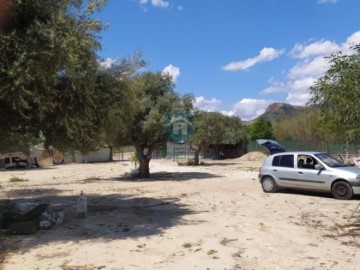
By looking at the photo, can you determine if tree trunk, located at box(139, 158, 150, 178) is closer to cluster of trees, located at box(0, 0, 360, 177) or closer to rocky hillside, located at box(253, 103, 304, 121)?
cluster of trees, located at box(0, 0, 360, 177)

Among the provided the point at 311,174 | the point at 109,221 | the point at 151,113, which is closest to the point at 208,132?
the point at 151,113

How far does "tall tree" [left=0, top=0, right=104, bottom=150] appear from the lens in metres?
10.8

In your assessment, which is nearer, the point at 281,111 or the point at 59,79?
the point at 59,79

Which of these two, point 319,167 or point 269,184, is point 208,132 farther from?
point 319,167

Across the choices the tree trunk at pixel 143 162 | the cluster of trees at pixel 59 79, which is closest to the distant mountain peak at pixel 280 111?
the tree trunk at pixel 143 162

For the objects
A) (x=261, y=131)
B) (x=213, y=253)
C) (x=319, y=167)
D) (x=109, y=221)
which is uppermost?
(x=261, y=131)

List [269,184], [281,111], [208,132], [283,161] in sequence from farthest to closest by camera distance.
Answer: [281,111], [208,132], [269,184], [283,161]

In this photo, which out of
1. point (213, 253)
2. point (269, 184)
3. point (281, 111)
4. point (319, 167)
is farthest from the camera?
point (281, 111)

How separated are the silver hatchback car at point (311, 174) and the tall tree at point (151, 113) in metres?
10.6

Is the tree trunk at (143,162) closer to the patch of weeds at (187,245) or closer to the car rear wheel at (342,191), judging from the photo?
the car rear wheel at (342,191)

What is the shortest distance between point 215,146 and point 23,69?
57.2 metres

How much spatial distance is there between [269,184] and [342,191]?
3.04 metres

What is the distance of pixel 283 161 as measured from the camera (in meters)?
18.9

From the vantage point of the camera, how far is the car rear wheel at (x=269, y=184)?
1909 cm
